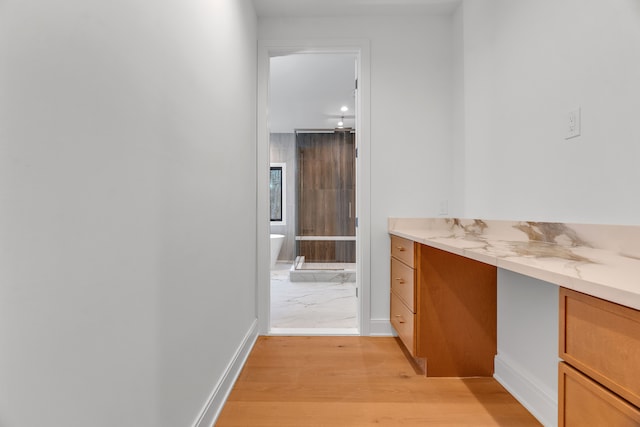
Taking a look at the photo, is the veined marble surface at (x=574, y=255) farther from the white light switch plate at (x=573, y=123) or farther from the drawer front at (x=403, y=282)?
the white light switch plate at (x=573, y=123)

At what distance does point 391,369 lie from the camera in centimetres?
200

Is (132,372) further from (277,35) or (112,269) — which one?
(277,35)

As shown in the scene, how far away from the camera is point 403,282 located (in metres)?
2.16

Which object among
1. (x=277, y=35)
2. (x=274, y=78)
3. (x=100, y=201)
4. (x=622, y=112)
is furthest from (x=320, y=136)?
(x=100, y=201)

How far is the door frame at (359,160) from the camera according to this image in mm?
2535

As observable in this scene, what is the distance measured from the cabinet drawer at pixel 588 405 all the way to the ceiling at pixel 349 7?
2.51 meters

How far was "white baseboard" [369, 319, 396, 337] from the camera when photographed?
2.54 meters

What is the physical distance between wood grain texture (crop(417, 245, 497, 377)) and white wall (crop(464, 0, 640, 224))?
43 centimetres

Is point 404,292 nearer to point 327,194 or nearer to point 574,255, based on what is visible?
point 574,255

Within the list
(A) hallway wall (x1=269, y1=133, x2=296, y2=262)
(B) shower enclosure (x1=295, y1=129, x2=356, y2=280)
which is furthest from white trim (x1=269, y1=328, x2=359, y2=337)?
(A) hallway wall (x1=269, y1=133, x2=296, y2=262)

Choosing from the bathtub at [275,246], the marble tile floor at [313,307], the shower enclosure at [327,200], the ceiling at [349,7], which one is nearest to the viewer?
the ceiling at [349,7]

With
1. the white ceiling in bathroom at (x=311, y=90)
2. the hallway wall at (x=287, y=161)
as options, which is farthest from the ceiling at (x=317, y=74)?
the hallway wall at (x=287, y=161)

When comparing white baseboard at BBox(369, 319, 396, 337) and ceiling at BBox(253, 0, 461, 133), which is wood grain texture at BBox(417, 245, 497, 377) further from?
ceiling at BBox(253, 0, 461, 133)

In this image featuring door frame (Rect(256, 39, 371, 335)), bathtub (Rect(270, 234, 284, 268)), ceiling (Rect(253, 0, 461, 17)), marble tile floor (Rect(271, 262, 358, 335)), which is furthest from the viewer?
bathtub (Rect(270, 234, 284, 268))
